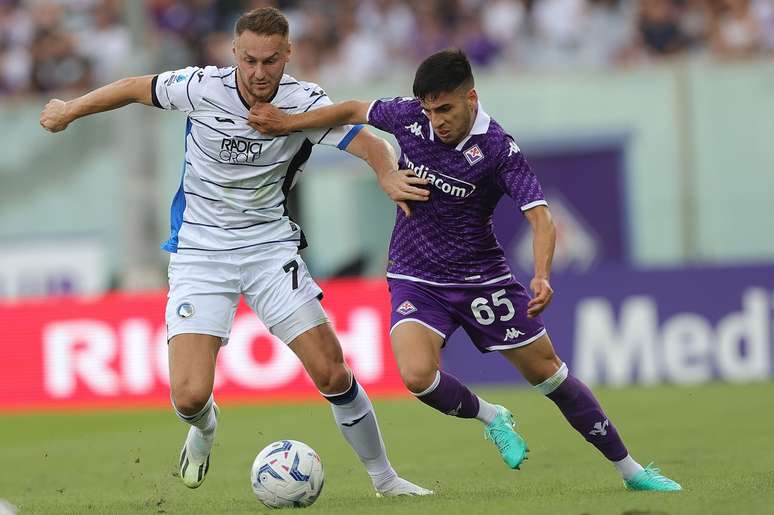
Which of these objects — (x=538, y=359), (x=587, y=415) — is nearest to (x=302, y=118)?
(x=538, y=359)

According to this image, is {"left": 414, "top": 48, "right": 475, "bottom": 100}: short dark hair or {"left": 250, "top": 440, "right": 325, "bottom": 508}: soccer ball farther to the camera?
{"left": 250, "top": 440, "right": 325, "bottom": 508}: soccer ball

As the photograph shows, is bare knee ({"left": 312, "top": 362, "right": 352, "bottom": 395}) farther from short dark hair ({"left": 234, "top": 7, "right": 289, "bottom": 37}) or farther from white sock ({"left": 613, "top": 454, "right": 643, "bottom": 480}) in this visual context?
short dark hair ({"left": 234, "top": 7, "right": 289, "bottom": 37})

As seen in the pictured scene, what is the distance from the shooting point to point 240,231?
7.80 metres

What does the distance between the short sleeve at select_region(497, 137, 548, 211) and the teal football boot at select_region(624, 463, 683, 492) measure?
5.17 ft

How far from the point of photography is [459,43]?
1881 centimetres

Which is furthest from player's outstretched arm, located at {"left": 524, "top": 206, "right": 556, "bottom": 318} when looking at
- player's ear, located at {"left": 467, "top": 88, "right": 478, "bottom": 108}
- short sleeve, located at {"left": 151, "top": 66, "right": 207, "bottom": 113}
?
short sleeve, located at {"left": 151, "top": 66, "right": 207, "bottom": 113}

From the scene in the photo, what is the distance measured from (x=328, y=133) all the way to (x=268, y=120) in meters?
0.35

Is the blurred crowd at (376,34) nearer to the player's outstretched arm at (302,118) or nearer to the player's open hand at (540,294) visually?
the player's outstretched arm at (302,118)

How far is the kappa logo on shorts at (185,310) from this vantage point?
7660 mm

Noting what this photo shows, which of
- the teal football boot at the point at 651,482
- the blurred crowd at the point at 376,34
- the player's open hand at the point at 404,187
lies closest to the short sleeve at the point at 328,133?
the player's open hand at the point at 404,187

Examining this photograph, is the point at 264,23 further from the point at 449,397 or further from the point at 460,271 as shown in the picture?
the point at 449,397

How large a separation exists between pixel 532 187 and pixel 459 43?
11959 mm

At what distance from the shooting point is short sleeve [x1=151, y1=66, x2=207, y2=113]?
25.6 feet

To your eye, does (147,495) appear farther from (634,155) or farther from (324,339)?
(634,155)
